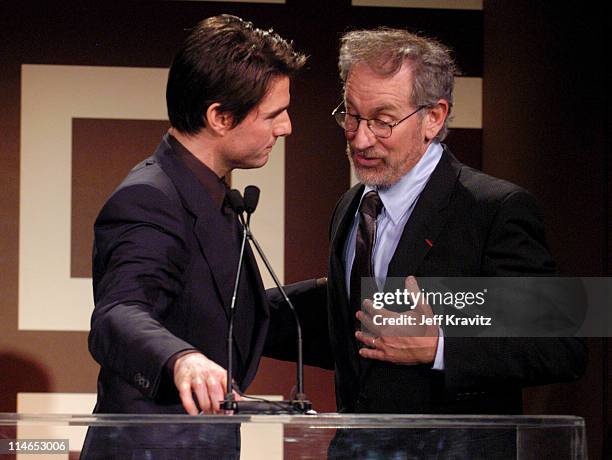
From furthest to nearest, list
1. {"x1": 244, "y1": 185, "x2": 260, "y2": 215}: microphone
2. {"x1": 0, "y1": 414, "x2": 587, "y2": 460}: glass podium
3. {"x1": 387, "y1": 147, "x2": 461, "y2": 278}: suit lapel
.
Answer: {"x1": 387, "y1": 147, "x2": 461, "y2": 278}: suit lapel
{"x1": 244, "y1": 185, "x2": 260, "y2": 215}: microphone
{"x1": 0, "y1": 414, "x2": 587, "y2": 460}: glass podium

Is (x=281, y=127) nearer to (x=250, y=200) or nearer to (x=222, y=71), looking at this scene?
(x=222, y=71)

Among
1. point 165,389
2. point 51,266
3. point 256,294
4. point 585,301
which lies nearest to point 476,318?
point 585,301

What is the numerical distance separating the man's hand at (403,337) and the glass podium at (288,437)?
2.05 feet

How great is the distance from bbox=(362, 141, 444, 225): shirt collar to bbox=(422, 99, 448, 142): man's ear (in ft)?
0.18

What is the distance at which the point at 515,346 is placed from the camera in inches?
83.9

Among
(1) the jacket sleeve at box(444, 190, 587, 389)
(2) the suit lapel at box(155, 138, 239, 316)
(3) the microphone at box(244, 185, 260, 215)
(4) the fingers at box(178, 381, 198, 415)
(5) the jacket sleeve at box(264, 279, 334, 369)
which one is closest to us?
(4) the fingers at box(178, 381, 198, 415)

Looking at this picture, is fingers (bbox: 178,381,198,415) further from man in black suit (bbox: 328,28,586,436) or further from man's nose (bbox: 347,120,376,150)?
man's nose (bbox: 347,120,376,150)

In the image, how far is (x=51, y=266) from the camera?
3.41m

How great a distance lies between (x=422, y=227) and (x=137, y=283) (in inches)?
27.4

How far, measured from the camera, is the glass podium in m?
1.41

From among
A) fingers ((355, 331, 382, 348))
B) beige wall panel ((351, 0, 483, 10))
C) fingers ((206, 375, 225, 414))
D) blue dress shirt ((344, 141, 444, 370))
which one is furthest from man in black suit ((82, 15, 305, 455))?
beige wall panel ((351, 0, 483, 10))

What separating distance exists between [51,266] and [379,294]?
153 centimetres

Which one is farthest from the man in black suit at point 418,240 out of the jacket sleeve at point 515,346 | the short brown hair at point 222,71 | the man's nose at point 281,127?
the short brown hair at point 222,71

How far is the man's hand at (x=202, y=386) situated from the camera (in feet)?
4.99
